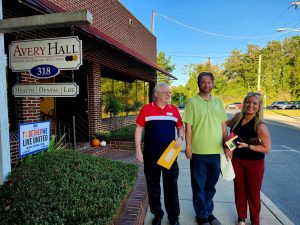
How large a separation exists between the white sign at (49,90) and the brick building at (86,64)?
0.49 ft

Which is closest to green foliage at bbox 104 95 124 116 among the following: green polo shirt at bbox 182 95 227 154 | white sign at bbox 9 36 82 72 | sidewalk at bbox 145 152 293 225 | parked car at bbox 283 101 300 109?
sidewalk at bbox 145 152 293 225

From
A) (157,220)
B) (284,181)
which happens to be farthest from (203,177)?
(284,181)

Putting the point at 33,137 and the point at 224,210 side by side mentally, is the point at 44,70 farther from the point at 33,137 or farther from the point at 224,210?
the point at 224,210

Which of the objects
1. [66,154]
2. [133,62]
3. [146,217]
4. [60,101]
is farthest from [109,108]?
[146,217]

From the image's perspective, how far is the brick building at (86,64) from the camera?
4.71 m

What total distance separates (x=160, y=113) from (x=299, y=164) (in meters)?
5.43

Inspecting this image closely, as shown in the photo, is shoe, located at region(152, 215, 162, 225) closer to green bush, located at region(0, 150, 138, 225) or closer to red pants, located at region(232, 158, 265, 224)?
green bush, located at region(0, 150, 138, 225)

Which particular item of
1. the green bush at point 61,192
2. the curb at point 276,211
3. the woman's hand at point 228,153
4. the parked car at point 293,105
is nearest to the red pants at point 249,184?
the woman's hand at point 228,153

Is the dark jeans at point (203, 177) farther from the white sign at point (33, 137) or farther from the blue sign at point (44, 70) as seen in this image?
the white sign at point (33, 137)

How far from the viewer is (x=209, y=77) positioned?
9.95 feet

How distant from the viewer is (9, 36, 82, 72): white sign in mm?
3115

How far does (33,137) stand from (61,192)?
50.0 inches

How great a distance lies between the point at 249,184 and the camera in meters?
3.13

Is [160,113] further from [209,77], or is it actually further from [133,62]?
[133,62]
